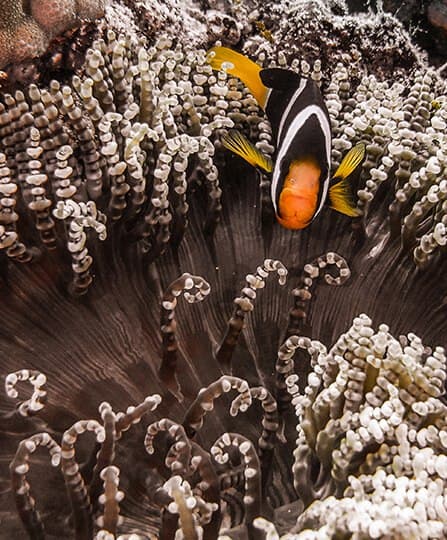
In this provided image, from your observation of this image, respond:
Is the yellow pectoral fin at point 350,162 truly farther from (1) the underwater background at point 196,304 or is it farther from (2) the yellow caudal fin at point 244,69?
(2) the yellow caudal fin at point 244,69

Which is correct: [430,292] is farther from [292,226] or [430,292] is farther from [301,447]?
[301,447]

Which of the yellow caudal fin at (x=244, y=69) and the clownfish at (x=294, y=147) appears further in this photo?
the yellow caudal fin at (x=244, y=69)

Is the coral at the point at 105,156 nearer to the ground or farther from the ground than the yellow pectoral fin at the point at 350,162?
nearer to the ground

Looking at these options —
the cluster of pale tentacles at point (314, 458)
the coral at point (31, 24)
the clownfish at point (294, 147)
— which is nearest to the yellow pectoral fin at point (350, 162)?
the clownfish at point (294, 147)

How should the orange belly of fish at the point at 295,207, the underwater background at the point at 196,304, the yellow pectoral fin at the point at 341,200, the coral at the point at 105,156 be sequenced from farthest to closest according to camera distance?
the yellow pectoral fin at the point at 341,200 → the orange belly of fish at the point at 295,207 → the coral at the point at 105,156 → the underwater background at the point at 196,304

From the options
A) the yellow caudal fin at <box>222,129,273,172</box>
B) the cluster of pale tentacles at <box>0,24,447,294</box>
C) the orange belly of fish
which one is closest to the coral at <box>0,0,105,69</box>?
the cluster of pale tentacles at <box>0,24,447,294</box>
